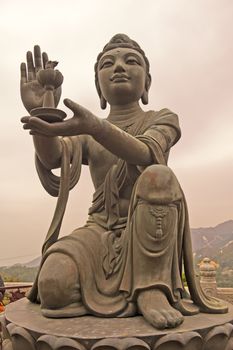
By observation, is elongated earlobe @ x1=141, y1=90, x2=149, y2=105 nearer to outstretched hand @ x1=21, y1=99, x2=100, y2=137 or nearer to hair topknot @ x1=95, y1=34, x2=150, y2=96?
hair topknot @ x1=95, y1=34, x2=150, y2=96

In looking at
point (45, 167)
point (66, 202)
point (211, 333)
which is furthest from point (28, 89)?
point (211, 333)

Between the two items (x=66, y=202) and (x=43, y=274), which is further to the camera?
(x=66, y=202)

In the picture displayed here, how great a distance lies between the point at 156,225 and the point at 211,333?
2.25 feet

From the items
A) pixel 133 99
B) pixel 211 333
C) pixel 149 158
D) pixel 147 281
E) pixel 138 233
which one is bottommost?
pixel 211 333

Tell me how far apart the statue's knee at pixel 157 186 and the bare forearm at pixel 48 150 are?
0.73 m

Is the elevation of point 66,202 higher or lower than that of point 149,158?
lower

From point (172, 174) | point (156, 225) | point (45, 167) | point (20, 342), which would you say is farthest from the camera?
point (45, 167)

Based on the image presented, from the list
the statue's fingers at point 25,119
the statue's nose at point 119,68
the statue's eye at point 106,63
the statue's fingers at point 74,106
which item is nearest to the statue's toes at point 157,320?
the statue's fingers at point 74,106

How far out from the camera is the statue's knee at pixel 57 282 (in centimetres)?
245

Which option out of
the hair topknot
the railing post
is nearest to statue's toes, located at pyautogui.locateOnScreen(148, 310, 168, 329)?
the hair topknot

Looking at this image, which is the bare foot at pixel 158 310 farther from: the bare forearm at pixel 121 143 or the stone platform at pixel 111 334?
the bare forearm at pixel 121 143

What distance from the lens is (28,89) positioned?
9.48 feet

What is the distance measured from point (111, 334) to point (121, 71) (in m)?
2.00

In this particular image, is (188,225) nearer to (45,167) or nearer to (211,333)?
(211,333)
